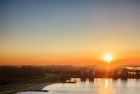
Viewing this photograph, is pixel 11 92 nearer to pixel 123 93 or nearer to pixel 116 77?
pixel 123 93

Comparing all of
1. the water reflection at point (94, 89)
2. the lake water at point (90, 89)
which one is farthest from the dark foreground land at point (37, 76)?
the water reflection at point (94, 89)

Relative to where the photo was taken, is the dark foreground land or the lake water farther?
the lake water

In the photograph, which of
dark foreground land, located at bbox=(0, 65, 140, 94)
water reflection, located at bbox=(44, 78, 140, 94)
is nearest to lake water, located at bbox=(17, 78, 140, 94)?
water reflection, located at bbox=(44, 78, 140, 94)

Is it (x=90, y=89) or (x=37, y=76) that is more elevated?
(x=37, y=76)

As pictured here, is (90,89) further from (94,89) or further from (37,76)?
(37,76)

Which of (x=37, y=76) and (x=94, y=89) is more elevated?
(x=37, y=76)

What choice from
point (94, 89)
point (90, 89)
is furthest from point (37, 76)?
point (94, 89)

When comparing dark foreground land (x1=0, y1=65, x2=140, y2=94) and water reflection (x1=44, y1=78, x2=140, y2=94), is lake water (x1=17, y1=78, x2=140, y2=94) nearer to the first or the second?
water reflection (x1=44, y1=78, x2=140, y2=94)

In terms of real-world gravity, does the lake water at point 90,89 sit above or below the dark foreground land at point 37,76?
below

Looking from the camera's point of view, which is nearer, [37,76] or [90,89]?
[90,89]

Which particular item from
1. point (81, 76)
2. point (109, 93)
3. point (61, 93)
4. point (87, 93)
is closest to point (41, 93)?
point (61, 93)

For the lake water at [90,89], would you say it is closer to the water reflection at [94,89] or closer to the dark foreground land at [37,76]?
the water reflection at [94,89]

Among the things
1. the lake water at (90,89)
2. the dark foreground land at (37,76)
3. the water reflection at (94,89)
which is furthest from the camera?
the water reflection at (94,89)
